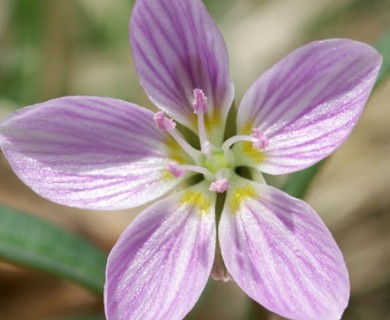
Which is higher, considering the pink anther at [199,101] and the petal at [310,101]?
the pink anther at [199,101]

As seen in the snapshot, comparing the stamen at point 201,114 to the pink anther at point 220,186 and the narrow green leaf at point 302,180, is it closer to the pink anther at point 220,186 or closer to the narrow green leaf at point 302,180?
the pink anther at point 220,186

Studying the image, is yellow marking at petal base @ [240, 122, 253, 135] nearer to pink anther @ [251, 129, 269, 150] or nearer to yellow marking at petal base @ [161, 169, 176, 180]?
pink anther @ [251, 129, 269, 150]

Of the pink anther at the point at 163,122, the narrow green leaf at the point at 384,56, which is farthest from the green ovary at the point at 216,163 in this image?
the narrow green leaf at the point at 384,56

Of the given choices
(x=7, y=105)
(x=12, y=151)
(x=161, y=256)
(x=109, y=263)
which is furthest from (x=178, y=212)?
(x=7, y=105)

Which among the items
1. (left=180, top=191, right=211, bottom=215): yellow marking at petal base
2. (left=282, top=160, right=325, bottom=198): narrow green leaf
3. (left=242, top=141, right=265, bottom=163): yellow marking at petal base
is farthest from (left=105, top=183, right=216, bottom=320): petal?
(left=282, top=160, right=325, bottom=198): narrow green leaf

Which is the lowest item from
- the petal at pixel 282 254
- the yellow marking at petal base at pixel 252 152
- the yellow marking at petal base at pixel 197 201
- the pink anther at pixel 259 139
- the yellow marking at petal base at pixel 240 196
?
the petal at pixel 282 254

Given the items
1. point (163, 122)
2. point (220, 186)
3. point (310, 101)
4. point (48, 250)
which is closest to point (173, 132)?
point (163, 122)

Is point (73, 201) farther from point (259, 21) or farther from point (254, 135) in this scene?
point (259, 21)
